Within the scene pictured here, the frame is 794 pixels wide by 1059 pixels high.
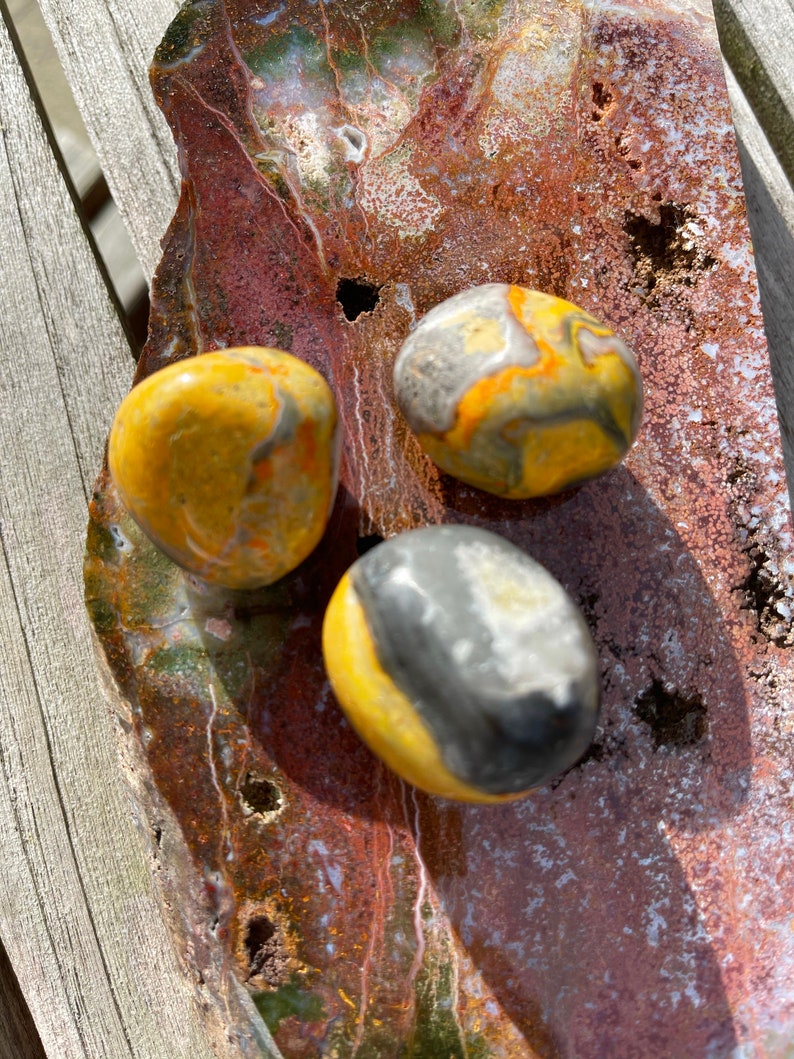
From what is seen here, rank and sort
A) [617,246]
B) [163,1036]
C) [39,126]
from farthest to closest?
[39,126] < [163,1036] < [617,246]

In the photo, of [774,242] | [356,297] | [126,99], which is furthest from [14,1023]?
[774,242]

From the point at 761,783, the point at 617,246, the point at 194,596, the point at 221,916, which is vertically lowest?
the point at 761,783

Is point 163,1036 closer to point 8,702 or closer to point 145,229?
point 8,702

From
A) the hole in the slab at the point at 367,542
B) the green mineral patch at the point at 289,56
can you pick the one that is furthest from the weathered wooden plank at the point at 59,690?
the hole in the slab at the point at 367,542

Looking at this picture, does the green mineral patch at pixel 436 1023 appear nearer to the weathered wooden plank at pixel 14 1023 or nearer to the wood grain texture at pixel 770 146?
the weathered wooden plank at pixel 14 1023

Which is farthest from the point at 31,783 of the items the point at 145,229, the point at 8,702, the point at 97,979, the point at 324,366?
the point at 145,229

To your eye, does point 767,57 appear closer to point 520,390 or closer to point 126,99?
point 520,390
